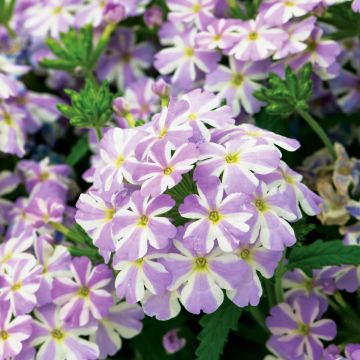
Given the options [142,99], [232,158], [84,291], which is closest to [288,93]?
[232,158]

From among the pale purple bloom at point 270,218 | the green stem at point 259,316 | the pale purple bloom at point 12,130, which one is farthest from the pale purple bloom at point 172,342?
the pale purple bloom at point 12,130

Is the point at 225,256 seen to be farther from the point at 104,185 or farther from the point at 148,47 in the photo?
the point at 148,47

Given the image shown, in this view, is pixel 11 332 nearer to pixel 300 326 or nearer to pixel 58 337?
pixel 58 337

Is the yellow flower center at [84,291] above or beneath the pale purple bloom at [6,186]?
above

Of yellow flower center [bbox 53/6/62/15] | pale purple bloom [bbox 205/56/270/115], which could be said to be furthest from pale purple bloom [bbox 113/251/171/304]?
yellow flower center [bbox 53/6/62/15]

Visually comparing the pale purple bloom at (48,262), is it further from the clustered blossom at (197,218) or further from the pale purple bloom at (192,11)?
the pale purple bloom at (192,11)

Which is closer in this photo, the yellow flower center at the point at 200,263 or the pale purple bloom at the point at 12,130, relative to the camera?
the yellow flower center at the point at 200,263
